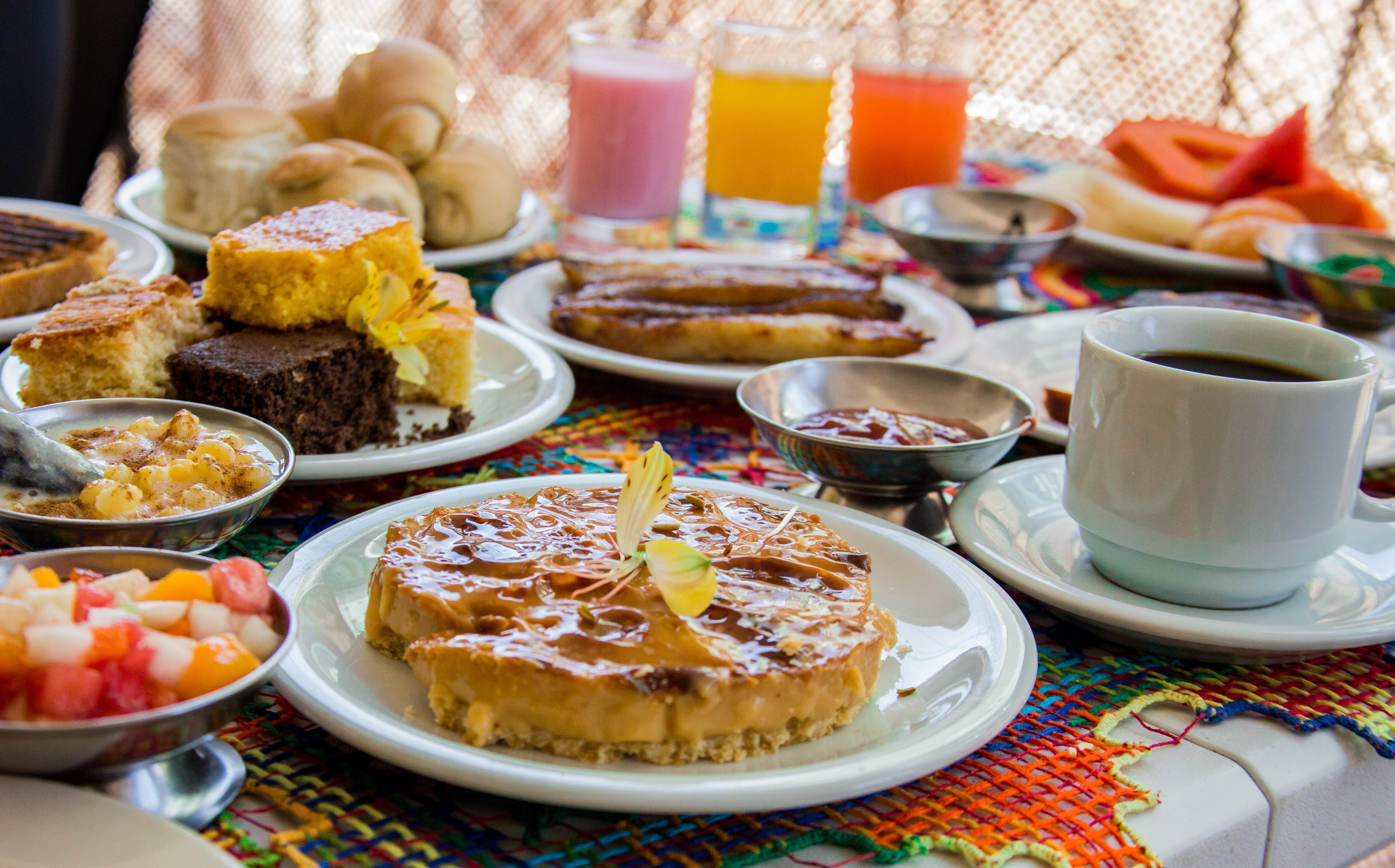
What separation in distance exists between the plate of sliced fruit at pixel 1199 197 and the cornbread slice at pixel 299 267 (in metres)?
1.72

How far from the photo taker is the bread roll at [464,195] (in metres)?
2.20

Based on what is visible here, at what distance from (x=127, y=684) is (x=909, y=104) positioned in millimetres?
2326

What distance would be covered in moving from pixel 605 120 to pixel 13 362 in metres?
1.33

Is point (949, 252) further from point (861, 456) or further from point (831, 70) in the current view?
point (861, 456)

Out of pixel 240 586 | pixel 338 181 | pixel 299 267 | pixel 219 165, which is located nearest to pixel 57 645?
pixel 240 586

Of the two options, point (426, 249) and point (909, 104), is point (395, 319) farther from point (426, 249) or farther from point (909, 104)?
point (909, 104)

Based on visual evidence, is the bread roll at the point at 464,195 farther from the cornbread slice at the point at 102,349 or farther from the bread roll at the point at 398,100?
the cornbread slice at the point at 102,349

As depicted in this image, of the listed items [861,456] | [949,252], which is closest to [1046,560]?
[861,456]

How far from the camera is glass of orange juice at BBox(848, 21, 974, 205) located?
8.59ft

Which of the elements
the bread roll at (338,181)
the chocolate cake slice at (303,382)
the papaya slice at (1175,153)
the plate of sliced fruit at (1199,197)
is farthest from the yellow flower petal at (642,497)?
the papaya slice at (1175,153)

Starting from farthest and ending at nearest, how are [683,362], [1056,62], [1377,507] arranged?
1. [1056,62]
2. [683,362]
3. [1377,507]

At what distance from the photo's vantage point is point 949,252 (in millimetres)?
2174

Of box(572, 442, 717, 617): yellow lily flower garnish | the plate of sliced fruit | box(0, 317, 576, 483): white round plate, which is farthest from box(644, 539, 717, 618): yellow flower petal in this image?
the plate of sliced fruit

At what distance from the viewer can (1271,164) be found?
269 cm
